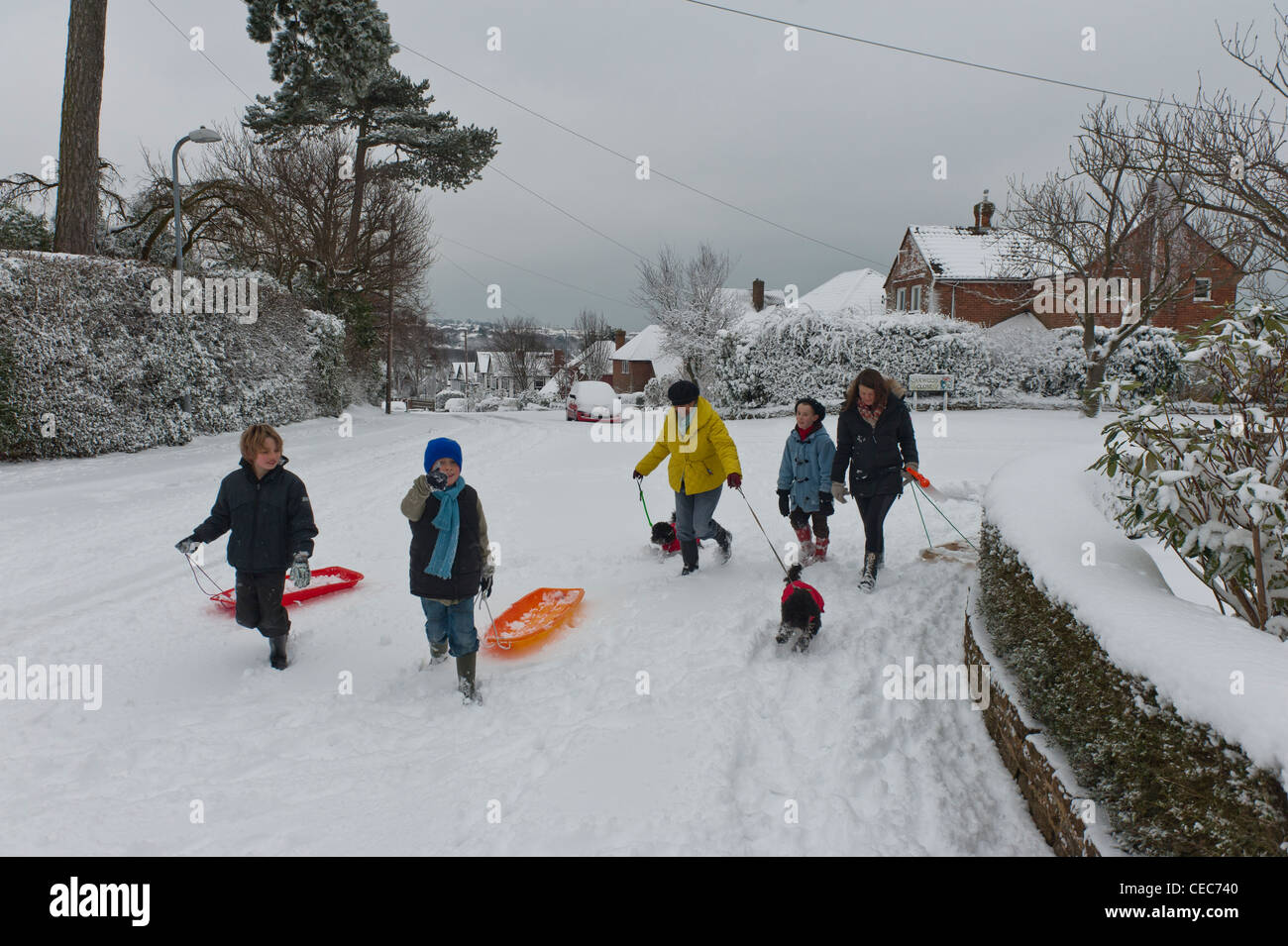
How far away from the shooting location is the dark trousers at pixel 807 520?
6.82 m

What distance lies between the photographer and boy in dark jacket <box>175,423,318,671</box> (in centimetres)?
466

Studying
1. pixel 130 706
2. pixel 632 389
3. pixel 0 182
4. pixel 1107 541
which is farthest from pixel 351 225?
pixel 632 389

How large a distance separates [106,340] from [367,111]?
15.6 m

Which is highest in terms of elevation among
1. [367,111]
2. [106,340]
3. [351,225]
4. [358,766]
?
[367,111]

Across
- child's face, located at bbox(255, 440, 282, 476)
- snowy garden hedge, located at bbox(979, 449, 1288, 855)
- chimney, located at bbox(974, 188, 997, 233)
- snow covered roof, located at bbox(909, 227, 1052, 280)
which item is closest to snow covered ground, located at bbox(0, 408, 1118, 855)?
snowy garden hedge, located at bbox(979, 449, 1288, 855)

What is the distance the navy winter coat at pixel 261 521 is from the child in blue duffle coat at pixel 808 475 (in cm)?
387

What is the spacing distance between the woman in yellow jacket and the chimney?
35.5 meters

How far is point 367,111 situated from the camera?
25.1m

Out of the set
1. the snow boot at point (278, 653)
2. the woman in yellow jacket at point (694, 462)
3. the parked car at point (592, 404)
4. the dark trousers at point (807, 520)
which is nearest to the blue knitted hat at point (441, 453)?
the snow boot at point (278, 653)

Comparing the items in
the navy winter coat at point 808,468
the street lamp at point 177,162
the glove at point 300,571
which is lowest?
the glove at point 300,571

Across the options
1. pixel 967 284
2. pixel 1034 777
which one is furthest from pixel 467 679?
pixel 967 284

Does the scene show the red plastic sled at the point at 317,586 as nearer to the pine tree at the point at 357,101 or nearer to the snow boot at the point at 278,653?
the snow boot at the point at 278,653
